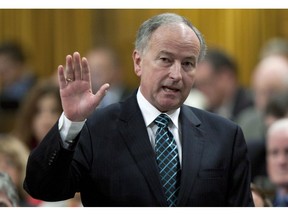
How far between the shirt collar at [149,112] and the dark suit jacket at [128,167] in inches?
0.6

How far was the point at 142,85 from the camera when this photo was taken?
8.02 feet

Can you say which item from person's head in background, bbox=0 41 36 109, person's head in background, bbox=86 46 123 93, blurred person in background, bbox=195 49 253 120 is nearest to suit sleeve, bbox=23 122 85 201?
blurred person in background, bbox=195 49 253 120

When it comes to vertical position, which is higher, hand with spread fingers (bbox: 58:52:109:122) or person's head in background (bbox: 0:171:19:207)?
hand with spread fingers (bbox: 58:52:109:122)

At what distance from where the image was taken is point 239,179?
8.02 ft

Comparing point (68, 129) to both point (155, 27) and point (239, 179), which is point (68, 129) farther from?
point (239, 179)

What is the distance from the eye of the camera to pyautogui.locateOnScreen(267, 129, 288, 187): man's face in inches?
148

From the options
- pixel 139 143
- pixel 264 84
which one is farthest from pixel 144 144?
pixel 264 84

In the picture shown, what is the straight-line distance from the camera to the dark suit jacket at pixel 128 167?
235cm

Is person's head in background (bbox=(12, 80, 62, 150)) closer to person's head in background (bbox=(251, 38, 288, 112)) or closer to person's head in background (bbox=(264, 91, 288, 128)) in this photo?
person's head in background (bbox=(264, 91, 288, 128))

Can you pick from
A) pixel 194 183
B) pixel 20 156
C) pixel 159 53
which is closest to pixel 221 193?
pixel 194 183

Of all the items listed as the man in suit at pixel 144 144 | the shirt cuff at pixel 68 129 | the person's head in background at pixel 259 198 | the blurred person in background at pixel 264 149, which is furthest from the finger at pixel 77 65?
the blurred person in background at pixel 264 149

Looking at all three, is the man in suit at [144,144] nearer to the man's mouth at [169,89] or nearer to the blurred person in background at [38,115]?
the man's mouth at [169,89]

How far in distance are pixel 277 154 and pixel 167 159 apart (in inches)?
57.8
